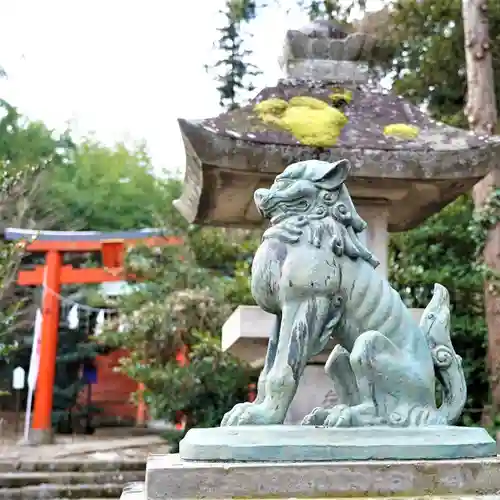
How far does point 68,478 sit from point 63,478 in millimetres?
60

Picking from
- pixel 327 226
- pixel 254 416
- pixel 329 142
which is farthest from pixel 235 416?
pixel 329 142

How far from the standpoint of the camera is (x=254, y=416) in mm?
2189

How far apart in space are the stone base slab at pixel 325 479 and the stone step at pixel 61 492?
627 cm

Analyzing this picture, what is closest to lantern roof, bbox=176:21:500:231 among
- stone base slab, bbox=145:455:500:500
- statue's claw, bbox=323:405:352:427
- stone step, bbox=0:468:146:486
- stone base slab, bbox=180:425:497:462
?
statue's claw, bbox=323:405:352:427

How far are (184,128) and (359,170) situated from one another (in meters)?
1.19

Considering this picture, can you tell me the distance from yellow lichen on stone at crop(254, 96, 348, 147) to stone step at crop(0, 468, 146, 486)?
17.5 feet

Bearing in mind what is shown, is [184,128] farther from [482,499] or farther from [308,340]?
[482,499]

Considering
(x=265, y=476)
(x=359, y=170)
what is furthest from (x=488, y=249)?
(x=265, y=476)

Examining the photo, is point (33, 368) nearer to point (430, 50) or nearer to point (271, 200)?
point (430, 50)

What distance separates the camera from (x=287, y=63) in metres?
5.20

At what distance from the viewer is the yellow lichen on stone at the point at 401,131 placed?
4.59 meters

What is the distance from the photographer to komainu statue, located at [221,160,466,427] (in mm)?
2248

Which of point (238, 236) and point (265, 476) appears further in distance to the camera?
point (238, 236)

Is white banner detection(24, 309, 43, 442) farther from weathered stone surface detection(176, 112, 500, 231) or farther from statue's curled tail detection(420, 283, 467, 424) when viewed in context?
statue's curled tail detection(420, 283, 467, 424)
